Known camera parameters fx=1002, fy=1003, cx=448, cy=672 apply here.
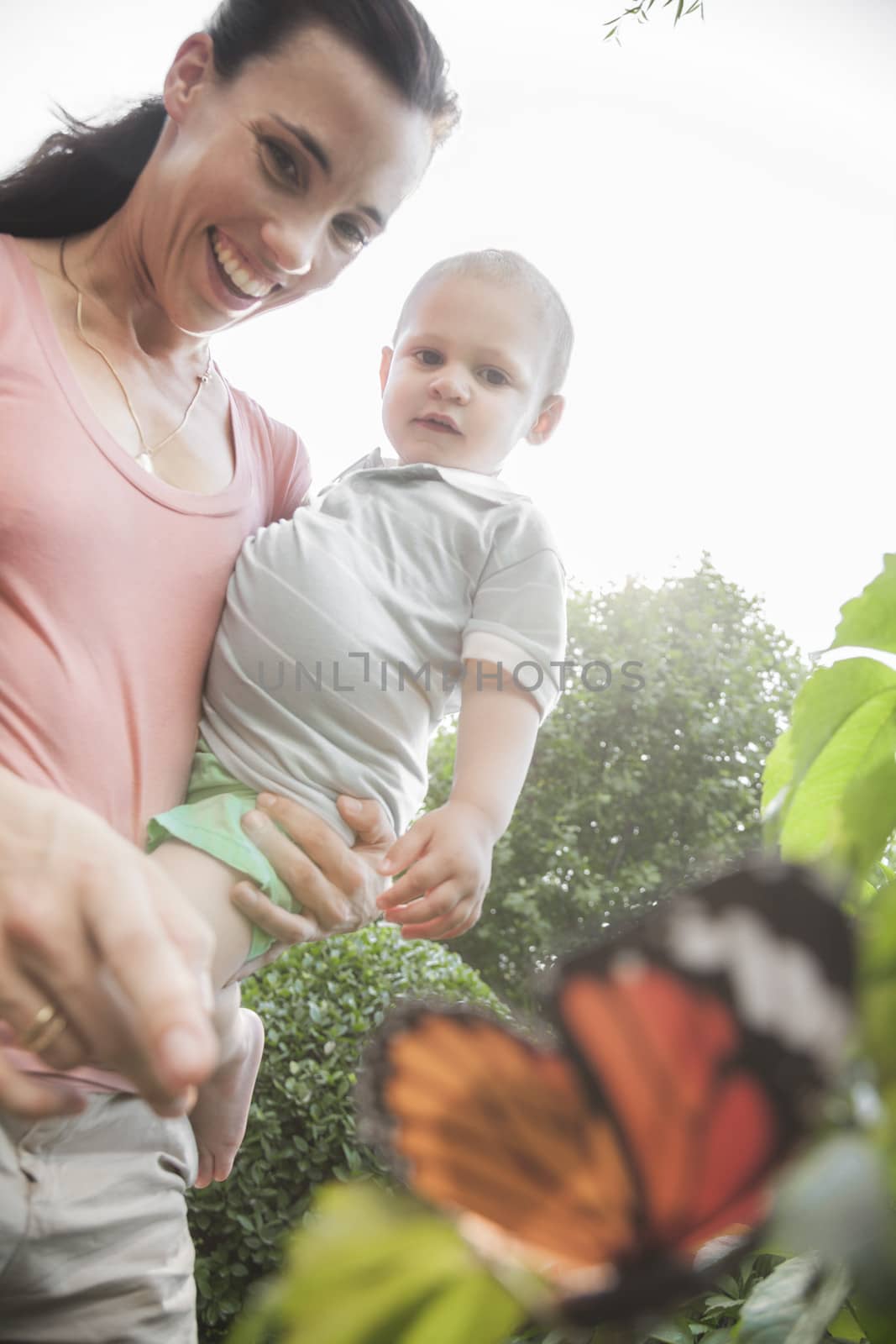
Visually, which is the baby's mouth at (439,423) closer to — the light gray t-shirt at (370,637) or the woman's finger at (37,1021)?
the light gray t-shirt at (370,637)

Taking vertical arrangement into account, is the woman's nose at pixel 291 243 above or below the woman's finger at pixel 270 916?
above

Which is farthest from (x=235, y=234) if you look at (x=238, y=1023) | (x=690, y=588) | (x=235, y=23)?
(x=690, y=588)

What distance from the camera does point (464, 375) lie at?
4.40ft

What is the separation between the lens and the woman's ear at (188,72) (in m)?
1.11

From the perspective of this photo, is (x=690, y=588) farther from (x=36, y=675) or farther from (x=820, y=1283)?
(x=820, y=1283)

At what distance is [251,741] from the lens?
1.02 m

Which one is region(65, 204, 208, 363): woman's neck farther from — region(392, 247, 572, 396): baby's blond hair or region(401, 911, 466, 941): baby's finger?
region(401, 911, 466, 941): baby's finger

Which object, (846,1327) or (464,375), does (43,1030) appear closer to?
(846,1327)

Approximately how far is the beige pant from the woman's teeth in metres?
0.80

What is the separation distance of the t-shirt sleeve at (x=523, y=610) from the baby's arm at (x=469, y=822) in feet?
0.06

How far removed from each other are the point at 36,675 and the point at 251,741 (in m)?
0.23

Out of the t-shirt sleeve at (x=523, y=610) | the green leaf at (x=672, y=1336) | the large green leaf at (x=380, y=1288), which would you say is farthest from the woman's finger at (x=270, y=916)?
the large green leaf at (x=380, y=1288)

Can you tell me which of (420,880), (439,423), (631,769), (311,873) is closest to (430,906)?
(420,880)

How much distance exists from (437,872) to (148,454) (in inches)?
21.6
